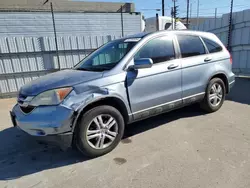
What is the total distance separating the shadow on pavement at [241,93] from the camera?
529 centimetres

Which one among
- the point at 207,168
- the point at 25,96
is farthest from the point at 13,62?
the point at 207,168

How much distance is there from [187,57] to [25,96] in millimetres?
2860

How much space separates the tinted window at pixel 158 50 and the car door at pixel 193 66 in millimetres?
259

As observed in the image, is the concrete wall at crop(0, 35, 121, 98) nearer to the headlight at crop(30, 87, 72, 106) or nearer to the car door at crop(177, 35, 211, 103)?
the car door at crop(177, 35, 211, 103)

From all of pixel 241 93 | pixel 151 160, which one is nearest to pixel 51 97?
pixel 151 160

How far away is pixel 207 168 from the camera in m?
2.48

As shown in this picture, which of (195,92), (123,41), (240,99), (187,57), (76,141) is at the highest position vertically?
(123,41)

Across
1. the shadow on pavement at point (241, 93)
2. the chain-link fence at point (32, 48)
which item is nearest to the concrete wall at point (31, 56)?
the chain-link fence at point (32, 48)

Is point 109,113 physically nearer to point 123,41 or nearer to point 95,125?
point 95,125

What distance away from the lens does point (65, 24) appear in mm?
10562

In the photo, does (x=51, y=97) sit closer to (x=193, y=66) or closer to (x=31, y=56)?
(x=193, y=66)

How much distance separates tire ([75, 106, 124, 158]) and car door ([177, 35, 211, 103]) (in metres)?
1.50

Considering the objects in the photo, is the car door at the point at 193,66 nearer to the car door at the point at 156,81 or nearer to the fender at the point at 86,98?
the car door at the point at 156,81

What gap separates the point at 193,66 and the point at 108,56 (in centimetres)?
164
